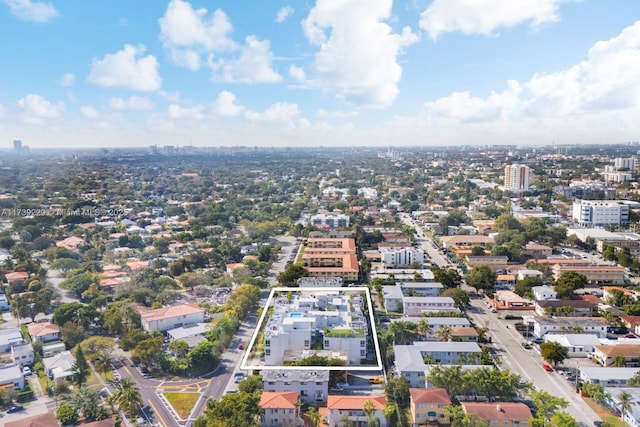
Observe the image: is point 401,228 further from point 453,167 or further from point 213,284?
point 453,167

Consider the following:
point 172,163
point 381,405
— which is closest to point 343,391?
point 381,405

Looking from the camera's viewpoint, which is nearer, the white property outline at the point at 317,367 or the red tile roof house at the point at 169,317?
the white property outline at the point at 317,367

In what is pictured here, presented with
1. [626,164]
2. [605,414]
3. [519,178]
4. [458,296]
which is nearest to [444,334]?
[458,296]

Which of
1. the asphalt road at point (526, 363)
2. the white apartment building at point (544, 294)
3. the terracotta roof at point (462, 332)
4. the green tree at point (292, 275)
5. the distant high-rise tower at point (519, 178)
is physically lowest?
the asphalt road at point (526, 363)

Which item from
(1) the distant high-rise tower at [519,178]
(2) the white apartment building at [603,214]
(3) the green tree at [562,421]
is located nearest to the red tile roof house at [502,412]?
(3) the green tree at [562,421]

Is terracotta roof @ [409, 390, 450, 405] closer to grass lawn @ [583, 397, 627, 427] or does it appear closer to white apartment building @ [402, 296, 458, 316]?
grass lawn @ [583, 397, 627, 427]

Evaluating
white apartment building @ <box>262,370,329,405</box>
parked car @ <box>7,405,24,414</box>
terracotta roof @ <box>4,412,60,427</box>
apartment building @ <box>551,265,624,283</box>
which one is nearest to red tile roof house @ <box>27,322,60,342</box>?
parked car @ <box>7,405,24,414</box>

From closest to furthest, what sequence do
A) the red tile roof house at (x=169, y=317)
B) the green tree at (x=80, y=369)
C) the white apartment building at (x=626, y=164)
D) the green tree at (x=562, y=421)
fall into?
the green tree at (x=562, y=421), the green tree at (x=80, y=369), the red tile roof house at (x=169, y=317), the white apartment building at (x=626, y=164)

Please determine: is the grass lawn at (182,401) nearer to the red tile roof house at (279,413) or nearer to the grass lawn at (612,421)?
the red tile roof house at (279,413)

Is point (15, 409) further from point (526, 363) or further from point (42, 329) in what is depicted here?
point (526, 363)
